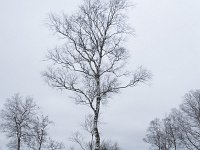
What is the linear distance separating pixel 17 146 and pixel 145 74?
103 ft

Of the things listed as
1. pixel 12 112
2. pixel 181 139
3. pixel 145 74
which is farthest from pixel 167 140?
pixel 145 74

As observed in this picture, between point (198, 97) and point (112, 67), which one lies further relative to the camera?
point (198, 97)

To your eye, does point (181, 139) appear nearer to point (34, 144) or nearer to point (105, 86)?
point (34, 144)

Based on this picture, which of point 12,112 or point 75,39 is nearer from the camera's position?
point 75,39

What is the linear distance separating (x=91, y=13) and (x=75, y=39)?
83.3 inches

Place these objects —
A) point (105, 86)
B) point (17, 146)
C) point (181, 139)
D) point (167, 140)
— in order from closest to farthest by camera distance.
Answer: point (105, 86) < point (17, 146) < point (181, 139) < point (167, 140)

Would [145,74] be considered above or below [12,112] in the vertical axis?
below

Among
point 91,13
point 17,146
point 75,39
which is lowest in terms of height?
point 17,146

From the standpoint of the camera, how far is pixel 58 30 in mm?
19359

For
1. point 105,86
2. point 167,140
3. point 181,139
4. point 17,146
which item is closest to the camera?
point 105,86

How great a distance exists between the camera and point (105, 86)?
1873 cm

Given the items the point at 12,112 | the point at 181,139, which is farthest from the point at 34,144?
the point at 181,139

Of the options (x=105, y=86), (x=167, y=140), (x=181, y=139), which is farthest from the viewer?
(x=167, y=140)

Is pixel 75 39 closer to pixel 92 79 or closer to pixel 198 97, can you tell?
pixel 92 79
